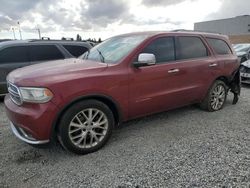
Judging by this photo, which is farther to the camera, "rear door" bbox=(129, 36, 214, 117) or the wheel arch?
"rear door" bbox=(129, 36, 214, 117)

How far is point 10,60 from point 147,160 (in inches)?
191

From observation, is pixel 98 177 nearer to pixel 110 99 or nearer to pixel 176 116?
pixel 110 99

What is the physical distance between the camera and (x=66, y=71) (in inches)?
131

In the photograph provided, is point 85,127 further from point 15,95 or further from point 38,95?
point 15,95

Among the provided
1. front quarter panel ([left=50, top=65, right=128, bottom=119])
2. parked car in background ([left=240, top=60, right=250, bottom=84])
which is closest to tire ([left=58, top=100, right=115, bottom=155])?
front quarter panel ([left=50, top=65, right=128, bottom=119])

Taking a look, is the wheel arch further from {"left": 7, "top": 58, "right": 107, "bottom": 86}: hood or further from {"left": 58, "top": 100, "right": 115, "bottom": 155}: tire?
{"left": 7, "top": 58, "right": 107, "bottom": 86}: hood

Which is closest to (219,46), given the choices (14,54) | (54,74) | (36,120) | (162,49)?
(162,49)

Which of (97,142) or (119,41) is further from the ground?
(119,41)

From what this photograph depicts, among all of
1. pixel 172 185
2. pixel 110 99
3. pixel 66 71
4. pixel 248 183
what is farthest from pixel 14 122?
pixel 248 183

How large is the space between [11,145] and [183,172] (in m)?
2.63

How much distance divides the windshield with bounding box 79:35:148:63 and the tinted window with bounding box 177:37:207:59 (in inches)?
31.9

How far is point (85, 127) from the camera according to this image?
3.41 metres

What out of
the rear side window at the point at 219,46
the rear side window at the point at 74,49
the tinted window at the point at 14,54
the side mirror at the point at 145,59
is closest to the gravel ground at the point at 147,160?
the side mirror at the point at 145,59

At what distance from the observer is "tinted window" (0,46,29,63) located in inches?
246
